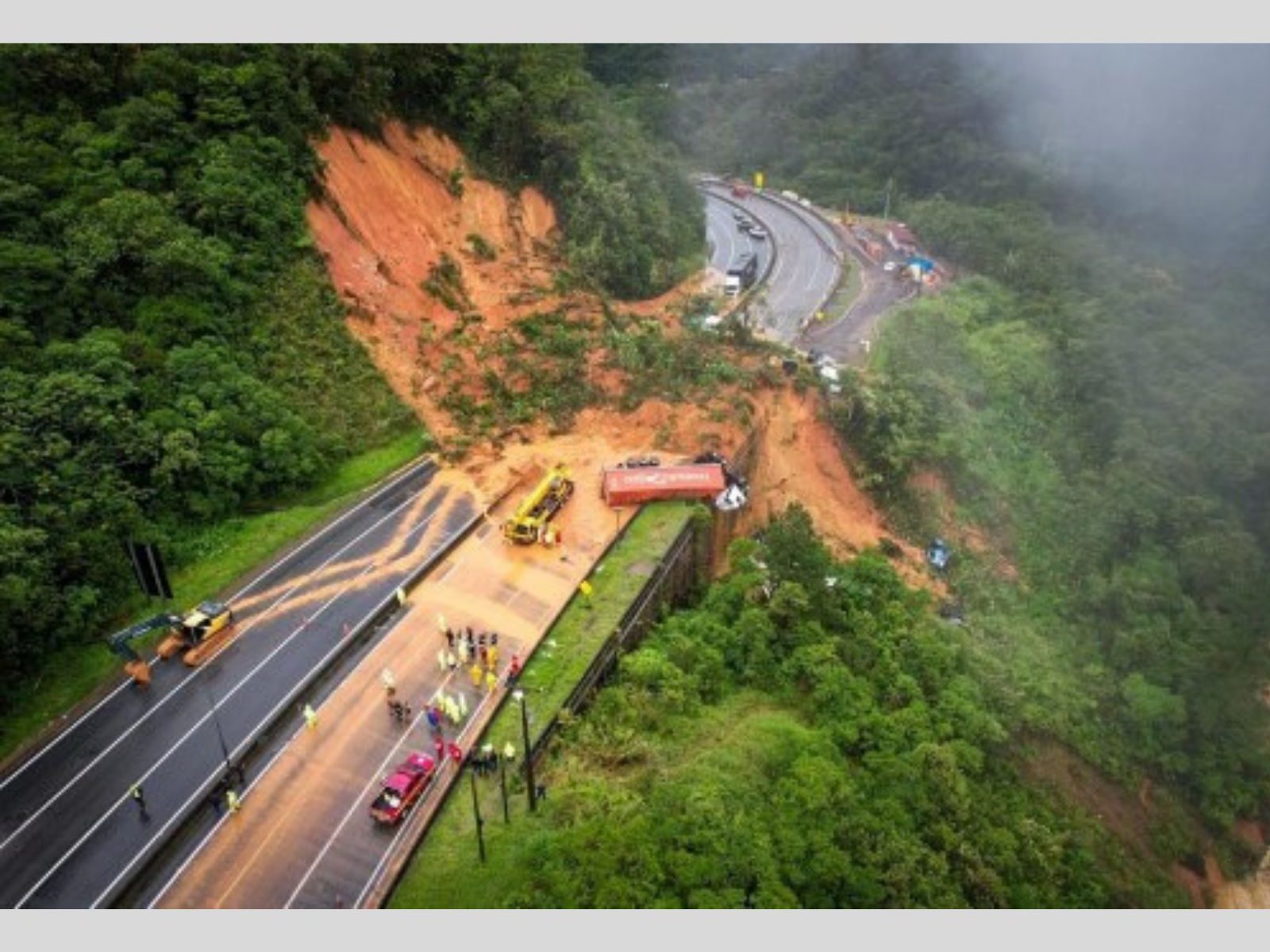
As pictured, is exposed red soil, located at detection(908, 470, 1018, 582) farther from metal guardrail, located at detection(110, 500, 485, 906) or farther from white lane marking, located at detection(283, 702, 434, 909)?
white lane marking, located at detection(283, 702, 434, 909)

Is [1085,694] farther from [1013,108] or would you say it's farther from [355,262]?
[1013,108]

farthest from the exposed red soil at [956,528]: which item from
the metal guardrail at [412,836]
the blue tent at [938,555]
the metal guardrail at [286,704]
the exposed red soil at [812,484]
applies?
the metal guardrail at [412,836]

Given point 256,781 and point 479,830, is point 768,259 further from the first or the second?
point 479,830

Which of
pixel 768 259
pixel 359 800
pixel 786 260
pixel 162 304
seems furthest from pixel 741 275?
pixel 359 800

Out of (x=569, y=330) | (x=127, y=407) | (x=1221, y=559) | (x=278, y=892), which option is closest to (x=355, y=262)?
(x=569, y=330)

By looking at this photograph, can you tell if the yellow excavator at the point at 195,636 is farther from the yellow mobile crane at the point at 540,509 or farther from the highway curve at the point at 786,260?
the highway curve at the point at 786,260
